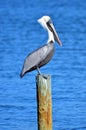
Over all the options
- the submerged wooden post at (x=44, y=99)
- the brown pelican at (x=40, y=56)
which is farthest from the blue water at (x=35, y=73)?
the submerged wooden post at (x=44, y=99)

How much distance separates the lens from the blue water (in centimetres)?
1215

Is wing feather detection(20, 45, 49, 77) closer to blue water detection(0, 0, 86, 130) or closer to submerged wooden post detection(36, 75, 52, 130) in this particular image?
submerged wooden post detection(36, 75, 52, 130)

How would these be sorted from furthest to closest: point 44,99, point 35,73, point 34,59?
point 35,73, point 34,59, point 44,99

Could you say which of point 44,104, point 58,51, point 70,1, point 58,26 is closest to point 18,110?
point 44,104

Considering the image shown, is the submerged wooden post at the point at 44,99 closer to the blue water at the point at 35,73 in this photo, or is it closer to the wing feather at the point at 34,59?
the wing feather at the point at 34,59

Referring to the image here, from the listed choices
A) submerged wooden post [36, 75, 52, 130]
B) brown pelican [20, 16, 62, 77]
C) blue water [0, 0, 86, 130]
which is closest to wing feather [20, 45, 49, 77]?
brown pelican [20, 16, 62, 77]

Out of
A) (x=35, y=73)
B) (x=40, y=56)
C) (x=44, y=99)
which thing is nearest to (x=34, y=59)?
(x=40, y=56)

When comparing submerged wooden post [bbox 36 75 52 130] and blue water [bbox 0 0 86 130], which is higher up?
submerged wooden post [bbox 36 75 52 130]

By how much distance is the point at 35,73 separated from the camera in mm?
16125

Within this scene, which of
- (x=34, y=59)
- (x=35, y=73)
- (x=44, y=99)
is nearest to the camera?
(x=44, y=99)

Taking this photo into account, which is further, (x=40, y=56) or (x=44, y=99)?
(x=40, y=56)

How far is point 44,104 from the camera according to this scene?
839 centimetres

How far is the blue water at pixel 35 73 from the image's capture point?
12148mm

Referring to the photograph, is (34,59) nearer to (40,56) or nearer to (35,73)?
(40,56)
